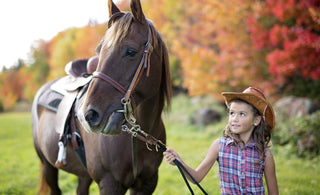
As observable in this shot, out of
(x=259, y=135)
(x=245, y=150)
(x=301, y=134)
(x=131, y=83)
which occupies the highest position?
(x=131, y=83)

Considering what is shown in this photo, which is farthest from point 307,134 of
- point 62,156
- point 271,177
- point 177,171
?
point 62,156

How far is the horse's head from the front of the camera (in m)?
1.71

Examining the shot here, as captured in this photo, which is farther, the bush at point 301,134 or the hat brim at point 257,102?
the bush at point 301,134

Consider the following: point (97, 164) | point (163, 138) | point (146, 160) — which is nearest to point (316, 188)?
point (163, 138)

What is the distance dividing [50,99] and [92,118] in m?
1.96

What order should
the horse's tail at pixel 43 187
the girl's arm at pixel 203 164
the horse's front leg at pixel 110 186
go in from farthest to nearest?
the horse's tail at pixel 43 187 < the horse's front leg at pixel 110 186 < the girl's arm at pixel 203 164

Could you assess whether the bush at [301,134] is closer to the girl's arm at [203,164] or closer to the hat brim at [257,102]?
the hat brim at [257,102]

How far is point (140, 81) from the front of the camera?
1.90 m

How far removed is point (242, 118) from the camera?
1894mm

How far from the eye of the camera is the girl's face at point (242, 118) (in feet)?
6.21

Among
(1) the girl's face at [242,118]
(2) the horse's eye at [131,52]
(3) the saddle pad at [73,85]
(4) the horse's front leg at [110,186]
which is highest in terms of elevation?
(2) the horse's eye at [131,52]

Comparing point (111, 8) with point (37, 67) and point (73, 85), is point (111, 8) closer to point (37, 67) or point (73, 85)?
point (73, 85)

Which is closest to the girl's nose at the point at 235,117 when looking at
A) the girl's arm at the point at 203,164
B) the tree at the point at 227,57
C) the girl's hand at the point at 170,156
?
the girl's arm at the point at 203,164

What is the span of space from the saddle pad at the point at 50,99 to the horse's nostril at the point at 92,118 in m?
1.66
